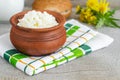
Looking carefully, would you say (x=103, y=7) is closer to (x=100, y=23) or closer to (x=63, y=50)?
(x=100, y=23)

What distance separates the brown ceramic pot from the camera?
0.70 metres

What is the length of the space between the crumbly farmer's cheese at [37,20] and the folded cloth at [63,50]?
77 mm

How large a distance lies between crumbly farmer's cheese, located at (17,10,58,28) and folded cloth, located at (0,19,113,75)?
0.25 feet

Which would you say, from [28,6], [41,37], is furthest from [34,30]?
[28,6]

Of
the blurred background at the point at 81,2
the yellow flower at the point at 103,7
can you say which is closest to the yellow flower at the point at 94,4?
the yellow flower at the point at 103,7

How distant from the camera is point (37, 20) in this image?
0.71 m

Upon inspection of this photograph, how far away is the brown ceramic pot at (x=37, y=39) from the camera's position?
0.70m

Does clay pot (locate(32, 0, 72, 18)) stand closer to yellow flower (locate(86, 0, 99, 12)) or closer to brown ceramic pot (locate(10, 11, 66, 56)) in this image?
yellow flower (locate(86, 0, 99, 12))

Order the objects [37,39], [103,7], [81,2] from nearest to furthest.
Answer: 1. [37,39]
2. [103,7]
3. [81,2]

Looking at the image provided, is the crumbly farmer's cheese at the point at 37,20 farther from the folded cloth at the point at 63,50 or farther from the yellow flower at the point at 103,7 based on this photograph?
the yellow flower at the point at 103,7

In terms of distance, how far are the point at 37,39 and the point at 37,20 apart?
46 millimetres

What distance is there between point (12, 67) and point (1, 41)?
11 cm

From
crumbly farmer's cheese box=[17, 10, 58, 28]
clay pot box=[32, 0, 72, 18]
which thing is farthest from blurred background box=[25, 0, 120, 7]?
crumbly farmer's cheese box=[17, 10, 58, 28]

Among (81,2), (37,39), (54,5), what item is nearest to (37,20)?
(37,39)
